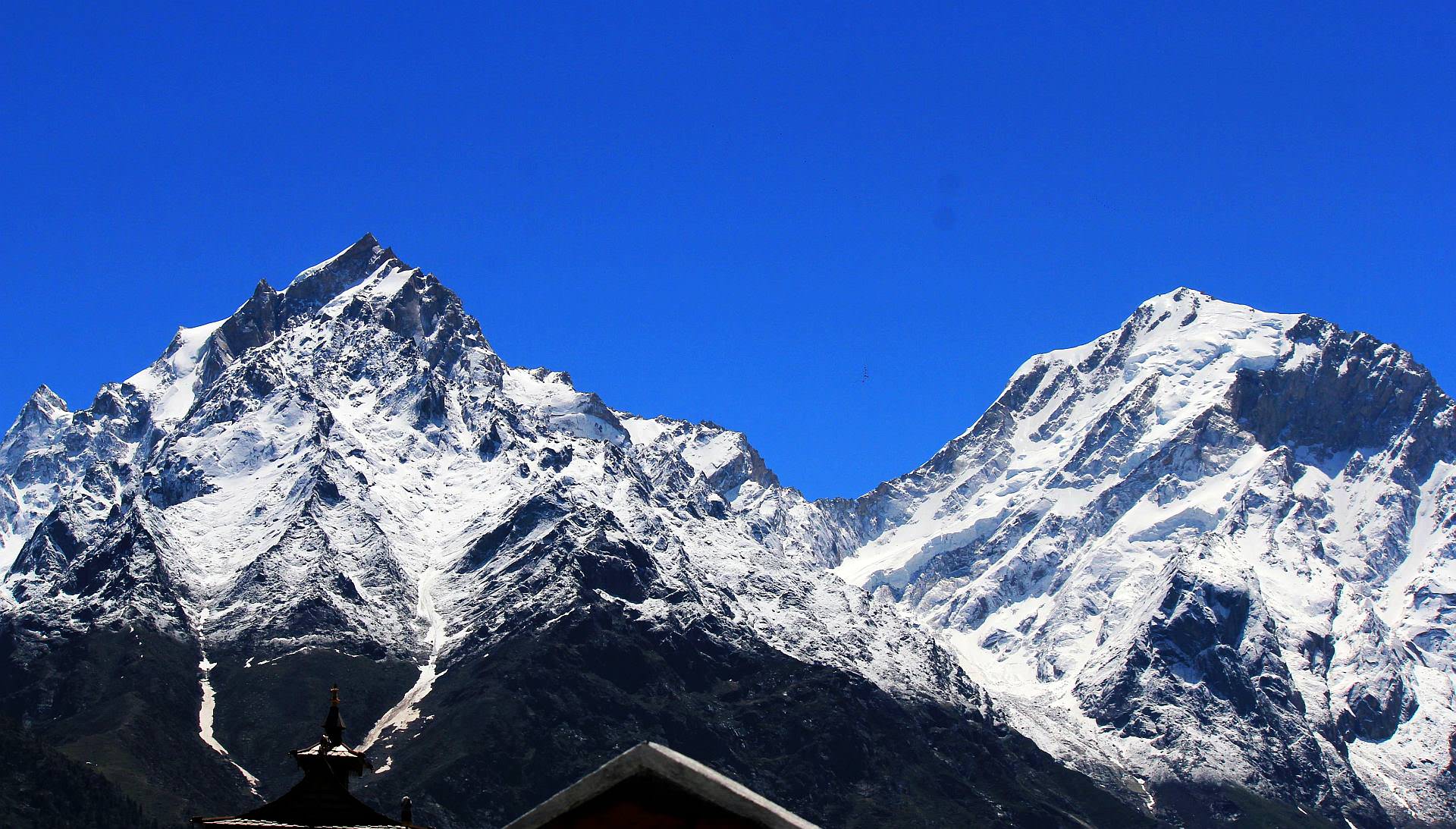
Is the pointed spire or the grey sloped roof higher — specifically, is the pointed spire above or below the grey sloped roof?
above

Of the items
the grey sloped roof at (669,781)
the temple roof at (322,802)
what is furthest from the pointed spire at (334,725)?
the grey sloped roof at (669,781)

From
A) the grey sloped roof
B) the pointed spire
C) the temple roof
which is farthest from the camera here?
the pointed spire

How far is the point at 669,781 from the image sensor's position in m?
12.4

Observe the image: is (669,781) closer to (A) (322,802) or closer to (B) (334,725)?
(A) (322,802)

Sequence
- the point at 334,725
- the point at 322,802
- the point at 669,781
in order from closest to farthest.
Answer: the point at 669,781
the point at 322,802
the point at 334,725

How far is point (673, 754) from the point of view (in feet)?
40.7

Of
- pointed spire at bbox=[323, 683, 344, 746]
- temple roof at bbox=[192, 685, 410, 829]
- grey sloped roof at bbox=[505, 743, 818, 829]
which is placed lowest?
grey sloped roof at bbox=[505, 743, 818, 829]

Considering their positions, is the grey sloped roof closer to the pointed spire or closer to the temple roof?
the temple roof

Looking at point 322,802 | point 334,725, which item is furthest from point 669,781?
point 334,725

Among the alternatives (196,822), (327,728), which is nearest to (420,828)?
(327,728)

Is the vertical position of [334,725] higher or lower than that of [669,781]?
higher

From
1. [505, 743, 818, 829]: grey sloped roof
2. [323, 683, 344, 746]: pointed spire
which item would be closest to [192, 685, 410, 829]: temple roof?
[323, 683, 344, 746]: pointed spire

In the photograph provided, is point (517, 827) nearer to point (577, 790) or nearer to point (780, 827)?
point (577, 790)

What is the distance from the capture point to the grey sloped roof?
39.8 ft
